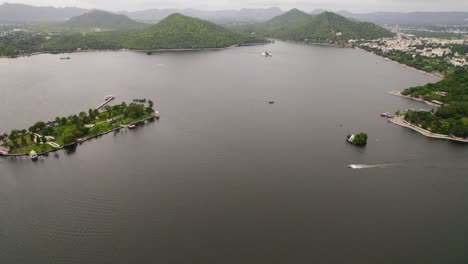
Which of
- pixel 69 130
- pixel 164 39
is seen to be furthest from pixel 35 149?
pixel 164 39

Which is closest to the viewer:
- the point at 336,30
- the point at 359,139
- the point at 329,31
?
the point at 359,139

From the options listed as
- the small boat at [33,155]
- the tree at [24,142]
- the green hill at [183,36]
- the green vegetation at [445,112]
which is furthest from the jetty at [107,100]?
the green hill at [183,36]

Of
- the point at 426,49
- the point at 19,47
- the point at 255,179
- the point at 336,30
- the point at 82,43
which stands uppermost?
the point at 336,30

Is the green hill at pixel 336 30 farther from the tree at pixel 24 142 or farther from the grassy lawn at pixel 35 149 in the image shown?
the tree at pixel 24 142

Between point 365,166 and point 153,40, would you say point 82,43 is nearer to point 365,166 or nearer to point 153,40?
point 153,40

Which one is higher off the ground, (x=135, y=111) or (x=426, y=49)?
(x=426, y=49)

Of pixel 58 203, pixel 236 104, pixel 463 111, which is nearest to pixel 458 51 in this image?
pixel 463 111

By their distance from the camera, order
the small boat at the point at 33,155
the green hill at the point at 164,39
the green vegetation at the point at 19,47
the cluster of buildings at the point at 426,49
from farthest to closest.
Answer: the green hill at the point at 164,39, the green vegetation at the point at 19,47, the cluster of buildings at the point at 426,49, the small boat at the point at 33,155
